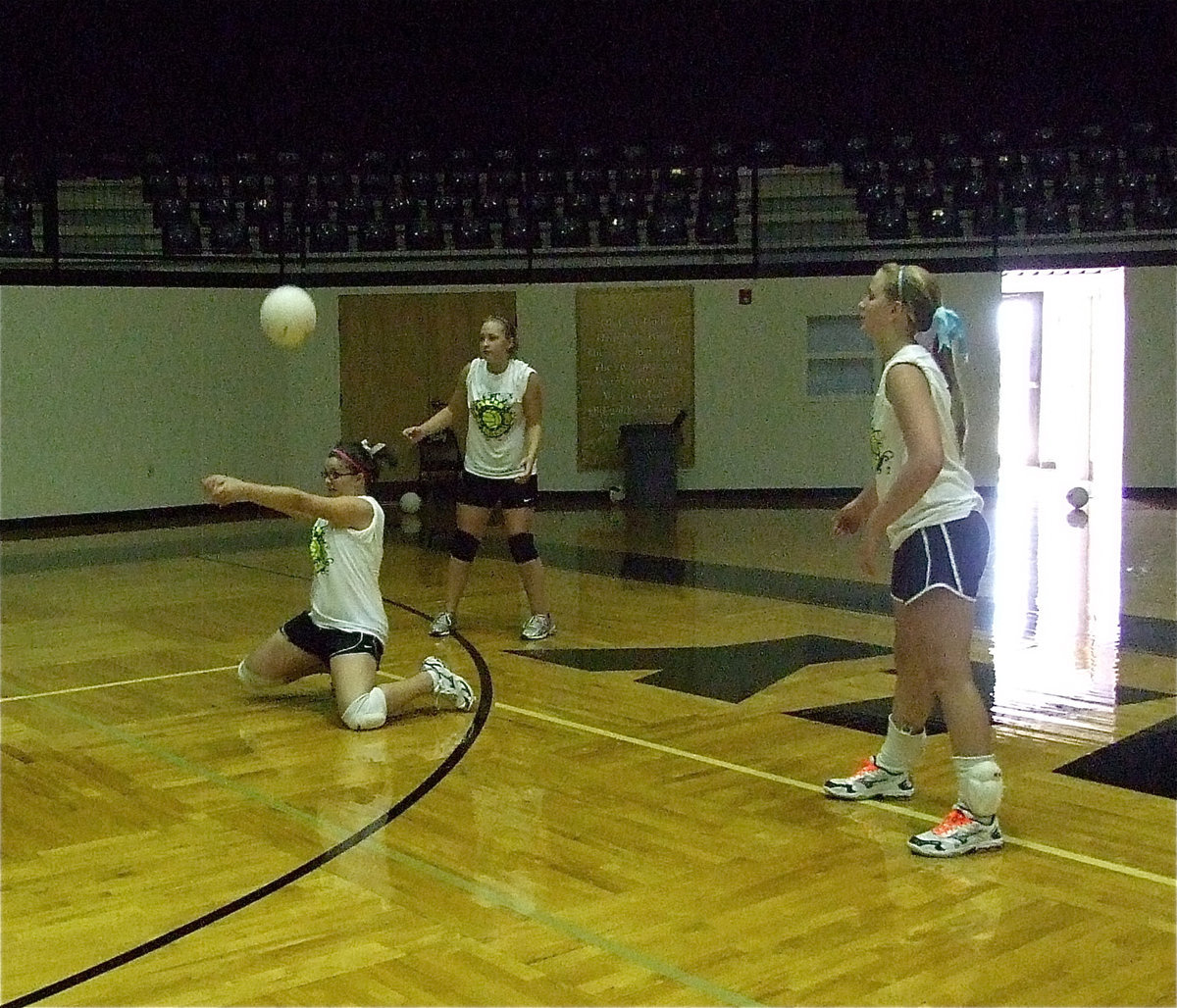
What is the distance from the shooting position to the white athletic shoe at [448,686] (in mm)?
6148

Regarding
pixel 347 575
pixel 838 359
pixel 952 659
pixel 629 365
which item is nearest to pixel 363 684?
pixel 347 575

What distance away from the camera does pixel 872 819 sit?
461 cm

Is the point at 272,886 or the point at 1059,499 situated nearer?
the point at 272,886

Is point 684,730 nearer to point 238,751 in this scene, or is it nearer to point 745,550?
point 238,751

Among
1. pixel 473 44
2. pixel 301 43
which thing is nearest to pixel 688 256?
pixel 473 44

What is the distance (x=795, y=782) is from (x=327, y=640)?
224 cm

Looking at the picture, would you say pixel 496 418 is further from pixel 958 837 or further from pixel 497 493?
pixel 958 837

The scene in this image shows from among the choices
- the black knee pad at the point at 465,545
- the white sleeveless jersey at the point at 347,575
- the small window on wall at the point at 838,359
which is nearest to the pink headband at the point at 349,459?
the white sleeveless jersey at the point at 347,575

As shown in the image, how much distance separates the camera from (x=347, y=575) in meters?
6.18

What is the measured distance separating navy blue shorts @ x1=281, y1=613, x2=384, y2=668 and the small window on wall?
37.7 ft

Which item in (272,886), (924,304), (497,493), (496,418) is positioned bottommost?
(272,886)

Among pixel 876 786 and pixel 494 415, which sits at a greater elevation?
pixel 494 415

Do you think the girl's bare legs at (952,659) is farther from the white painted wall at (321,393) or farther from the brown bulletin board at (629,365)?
the brown bulletin board at (629,365)

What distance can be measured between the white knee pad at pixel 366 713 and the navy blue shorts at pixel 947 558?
2.47 metres
